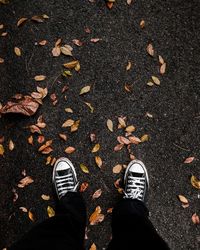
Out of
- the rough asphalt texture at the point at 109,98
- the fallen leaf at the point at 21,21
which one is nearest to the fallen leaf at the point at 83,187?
the rough asphalt texture at the point at 109,98

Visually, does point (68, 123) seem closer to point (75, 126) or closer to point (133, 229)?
point (75, 126)

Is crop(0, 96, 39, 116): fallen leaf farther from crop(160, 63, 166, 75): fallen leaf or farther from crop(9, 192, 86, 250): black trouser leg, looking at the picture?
crop(160, 63, 166, 75): fallen leaf

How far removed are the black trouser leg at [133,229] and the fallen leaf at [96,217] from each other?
0.20 metres

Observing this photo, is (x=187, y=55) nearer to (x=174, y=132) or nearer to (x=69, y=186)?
(x=174, y=132)

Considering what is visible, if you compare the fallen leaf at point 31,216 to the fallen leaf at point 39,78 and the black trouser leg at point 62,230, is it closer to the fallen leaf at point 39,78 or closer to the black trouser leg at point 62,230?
the black trouser leg at point 62,230

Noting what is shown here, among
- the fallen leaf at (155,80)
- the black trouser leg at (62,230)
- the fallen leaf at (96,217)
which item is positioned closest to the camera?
the black trouser leg at (62,230)

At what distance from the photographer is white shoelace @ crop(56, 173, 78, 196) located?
10.8ft

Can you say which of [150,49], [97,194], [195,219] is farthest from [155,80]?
[195,219]

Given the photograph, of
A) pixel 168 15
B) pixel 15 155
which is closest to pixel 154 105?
pixel 168 15

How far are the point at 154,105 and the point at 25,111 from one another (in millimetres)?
1096

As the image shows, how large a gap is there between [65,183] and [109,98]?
81 centimetres

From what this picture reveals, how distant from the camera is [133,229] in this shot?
2.67m

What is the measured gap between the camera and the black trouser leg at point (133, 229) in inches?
97.7

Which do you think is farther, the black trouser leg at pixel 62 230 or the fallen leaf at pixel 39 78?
the fallen leaf at pixel 39 78
